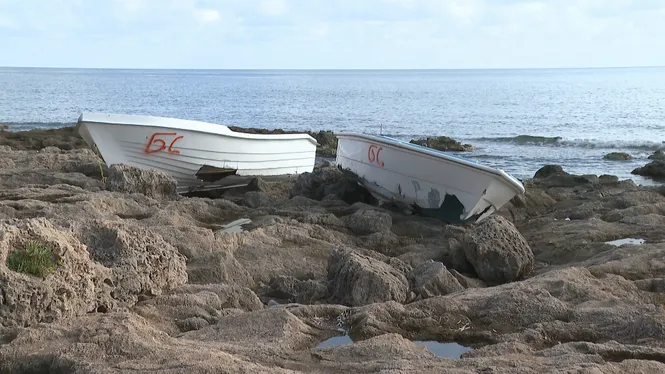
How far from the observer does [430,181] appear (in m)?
8.80

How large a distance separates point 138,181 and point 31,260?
5.19m

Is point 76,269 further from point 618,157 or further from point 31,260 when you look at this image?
point 618,157

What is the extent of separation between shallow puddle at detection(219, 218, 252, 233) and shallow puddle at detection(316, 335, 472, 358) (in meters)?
3.64

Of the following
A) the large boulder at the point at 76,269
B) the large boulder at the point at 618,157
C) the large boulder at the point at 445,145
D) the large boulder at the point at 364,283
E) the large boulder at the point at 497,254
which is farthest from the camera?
the large boulder at the point at 445,145

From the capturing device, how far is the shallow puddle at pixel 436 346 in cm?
381

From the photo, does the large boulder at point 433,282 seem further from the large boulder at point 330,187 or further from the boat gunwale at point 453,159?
the large boulder at point 330,187

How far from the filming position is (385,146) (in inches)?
370

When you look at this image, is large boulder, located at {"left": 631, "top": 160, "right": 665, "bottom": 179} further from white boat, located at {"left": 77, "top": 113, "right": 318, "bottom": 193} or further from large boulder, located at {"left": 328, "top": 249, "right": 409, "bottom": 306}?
large boulder, located at {"left": 328, "top": 249, "right": 409, "bottom": 306}

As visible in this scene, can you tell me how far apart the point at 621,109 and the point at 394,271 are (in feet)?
139

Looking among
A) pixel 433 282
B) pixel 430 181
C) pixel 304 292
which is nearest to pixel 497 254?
pixel 433 282

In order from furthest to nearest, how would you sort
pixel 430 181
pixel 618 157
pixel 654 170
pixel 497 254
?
1. pixel 618 157
2. pixel 654 170
3. pixel 430 181
4. pixel 497 254

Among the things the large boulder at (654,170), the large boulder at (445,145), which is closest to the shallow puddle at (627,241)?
the large boulder at (654,170)

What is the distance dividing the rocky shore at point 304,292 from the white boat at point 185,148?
1.61 metres

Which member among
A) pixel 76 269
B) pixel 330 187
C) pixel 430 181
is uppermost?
pixel 76 269
